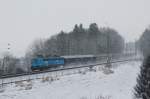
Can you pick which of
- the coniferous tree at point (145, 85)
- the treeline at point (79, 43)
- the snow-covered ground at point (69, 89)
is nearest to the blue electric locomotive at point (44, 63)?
the snow-covered ground at point (69, 89)

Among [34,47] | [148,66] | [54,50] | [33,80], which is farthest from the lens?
[34,47]

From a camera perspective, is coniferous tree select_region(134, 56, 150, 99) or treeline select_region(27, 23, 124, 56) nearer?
coniferous tree select_region(134, 56, 150, 99)

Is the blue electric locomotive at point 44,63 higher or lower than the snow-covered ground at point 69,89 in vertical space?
higher

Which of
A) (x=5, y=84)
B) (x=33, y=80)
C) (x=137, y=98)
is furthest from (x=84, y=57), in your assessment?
(x=137, y=98)

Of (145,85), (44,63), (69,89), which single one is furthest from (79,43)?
(145,85)

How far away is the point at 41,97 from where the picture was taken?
17.9 m

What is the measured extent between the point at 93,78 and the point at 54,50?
1740 inches

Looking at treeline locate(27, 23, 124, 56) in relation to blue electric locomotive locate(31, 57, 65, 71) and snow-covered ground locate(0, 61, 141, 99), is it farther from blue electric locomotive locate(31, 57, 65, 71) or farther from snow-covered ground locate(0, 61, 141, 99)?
snow-covered ground locate(0, 61, 141, 99)

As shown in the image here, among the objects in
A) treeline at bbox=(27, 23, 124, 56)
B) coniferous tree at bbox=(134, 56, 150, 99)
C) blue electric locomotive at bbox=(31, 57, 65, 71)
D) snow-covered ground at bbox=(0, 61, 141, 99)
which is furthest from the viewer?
treeline at bbox=(27, 23, 124, 56)

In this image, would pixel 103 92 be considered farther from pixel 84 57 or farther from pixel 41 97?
pixel 84 57

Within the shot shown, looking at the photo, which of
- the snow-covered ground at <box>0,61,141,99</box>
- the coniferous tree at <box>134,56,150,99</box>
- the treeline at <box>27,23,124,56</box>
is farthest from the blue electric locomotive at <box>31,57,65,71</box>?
the treeline at <box>27,23,124,56</box>

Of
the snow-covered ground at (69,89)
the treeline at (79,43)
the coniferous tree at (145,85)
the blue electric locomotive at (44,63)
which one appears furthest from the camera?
the treeline at (79,43)

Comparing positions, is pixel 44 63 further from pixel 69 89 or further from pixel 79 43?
pixel 79 43

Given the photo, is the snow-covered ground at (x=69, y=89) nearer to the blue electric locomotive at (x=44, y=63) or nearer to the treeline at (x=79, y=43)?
the blue electric locomotive at (x=44, y=63)
